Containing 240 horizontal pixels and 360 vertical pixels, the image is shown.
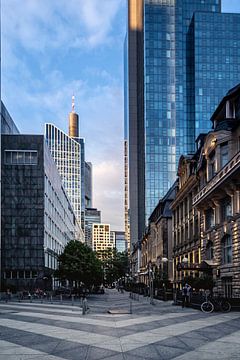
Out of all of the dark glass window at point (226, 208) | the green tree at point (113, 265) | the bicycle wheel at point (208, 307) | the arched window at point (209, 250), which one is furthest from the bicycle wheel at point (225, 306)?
the green tree at point (113, 265)

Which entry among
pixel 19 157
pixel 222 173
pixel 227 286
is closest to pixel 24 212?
pixel 19 157

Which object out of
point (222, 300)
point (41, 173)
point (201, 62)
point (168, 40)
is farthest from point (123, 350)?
point (168, 40)

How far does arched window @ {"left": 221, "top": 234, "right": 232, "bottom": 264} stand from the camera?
41000mm

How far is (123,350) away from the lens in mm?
15172

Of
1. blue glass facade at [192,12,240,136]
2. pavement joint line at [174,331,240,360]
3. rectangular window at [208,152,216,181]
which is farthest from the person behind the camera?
blue glass facade at [192,12,240,136]

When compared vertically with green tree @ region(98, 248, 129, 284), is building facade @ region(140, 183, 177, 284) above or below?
above

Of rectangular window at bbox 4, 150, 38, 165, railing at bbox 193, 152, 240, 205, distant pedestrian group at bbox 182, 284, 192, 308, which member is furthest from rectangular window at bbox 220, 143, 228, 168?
rectangular window at bbox 4, 150, 38, 165

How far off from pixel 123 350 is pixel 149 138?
15262cm

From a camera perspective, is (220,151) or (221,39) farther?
(221,39)

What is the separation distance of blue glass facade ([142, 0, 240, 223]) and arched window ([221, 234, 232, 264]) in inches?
4368

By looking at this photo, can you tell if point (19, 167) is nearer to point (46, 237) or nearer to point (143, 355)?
point (46, 237)

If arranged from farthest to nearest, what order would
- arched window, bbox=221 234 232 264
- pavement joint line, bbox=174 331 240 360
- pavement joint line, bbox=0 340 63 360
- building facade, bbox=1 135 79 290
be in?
building facade, bbox=1 135 79 290 < arched window, bbox=221 234 232 264 < pavement joint line, bbox=0 340 63 360 < pavement joint line, bbox=174 331 240 360

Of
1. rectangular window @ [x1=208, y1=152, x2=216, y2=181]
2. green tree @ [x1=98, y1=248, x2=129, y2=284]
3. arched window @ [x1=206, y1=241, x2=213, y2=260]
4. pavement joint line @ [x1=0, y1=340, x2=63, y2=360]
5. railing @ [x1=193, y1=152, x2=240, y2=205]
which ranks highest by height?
rectangular window @ [x1=208, y1=152, x2=216, y2=181]

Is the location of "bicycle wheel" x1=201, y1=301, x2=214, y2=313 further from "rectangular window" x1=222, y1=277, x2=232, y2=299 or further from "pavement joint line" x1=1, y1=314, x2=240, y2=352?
"pavement joint line" x1=1, y1=314, x2=240, y2=352
